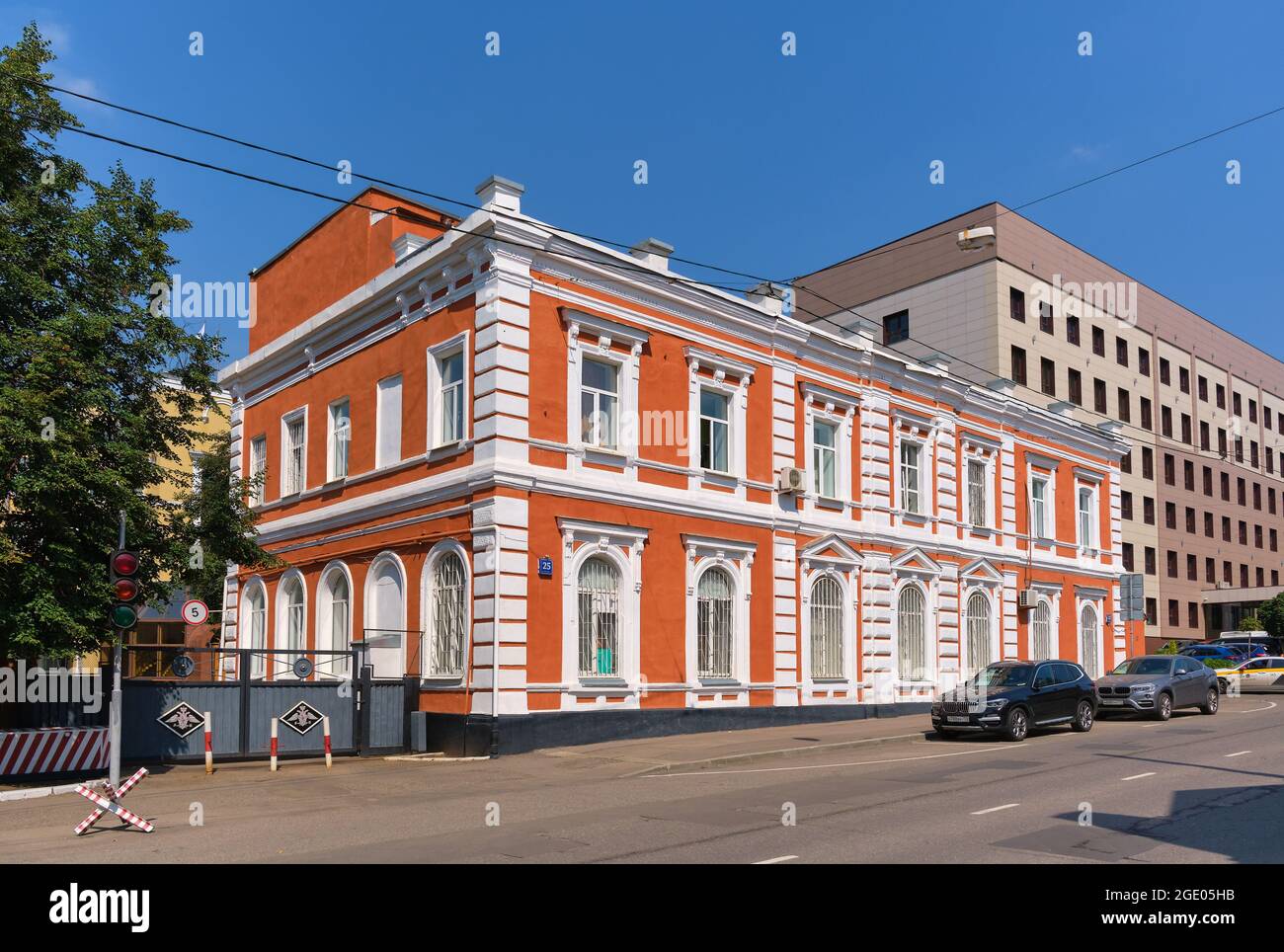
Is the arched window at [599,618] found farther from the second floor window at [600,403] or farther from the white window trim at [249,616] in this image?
the white window trim at [249,616]

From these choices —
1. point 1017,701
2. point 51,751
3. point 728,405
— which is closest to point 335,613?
point 51,751

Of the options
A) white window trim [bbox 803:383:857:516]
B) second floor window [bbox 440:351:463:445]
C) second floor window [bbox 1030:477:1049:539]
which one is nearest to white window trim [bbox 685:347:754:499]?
white window trim [bbox 803:383:857:516]

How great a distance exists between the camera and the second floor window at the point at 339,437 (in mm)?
26844

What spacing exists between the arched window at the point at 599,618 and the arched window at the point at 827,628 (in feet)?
21.8

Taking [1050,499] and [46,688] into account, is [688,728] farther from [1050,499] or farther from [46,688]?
[1050,499]

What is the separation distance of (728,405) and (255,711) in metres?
12.1

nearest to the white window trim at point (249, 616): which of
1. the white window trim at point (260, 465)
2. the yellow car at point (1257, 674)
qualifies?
the white window trim at point (260, 465)

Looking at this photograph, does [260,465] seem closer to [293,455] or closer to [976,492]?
[293,455]

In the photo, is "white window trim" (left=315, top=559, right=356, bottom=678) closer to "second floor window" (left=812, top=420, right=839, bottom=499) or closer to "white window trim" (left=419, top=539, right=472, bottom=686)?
"white window trim" (left=419, top=539, right=472, bottom=686)

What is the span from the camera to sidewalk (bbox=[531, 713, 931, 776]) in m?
18.9
